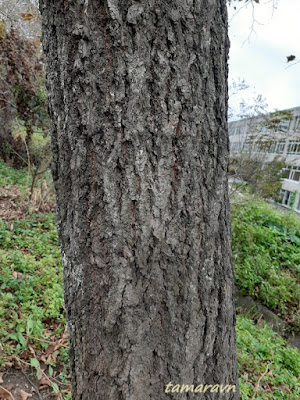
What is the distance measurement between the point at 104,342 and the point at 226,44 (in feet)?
3.42

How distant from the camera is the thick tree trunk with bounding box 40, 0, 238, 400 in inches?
33.2

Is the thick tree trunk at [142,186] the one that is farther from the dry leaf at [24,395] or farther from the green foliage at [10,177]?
the green foliage at [10,177]

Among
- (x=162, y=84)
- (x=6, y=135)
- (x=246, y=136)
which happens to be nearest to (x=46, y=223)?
(x=162, y=84)

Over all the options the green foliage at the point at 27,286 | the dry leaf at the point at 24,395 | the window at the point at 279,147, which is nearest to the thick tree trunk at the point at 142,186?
the dry leaf at the point at 24,395

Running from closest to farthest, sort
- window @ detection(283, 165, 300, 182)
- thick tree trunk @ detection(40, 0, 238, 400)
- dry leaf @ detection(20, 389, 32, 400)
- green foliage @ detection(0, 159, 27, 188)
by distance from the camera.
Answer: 1. thick tree trunk @ detection(40, 0, 238, 400)
2. dry leaf @ detection(20, 389, 32, 400)
3. green foliage @ detection(0, 159, 27, 188)
4. window @ detection(283, 165, 300, 182)


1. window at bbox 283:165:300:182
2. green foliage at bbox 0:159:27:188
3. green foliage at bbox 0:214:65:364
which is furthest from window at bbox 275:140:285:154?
green foliage at bbox 0:214:65:364

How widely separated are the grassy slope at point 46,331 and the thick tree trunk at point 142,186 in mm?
1338

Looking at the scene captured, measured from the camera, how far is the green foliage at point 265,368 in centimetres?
235

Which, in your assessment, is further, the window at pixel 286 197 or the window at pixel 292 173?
the window at pixel 286 197

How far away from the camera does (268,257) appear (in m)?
5.19

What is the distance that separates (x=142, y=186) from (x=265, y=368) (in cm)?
258

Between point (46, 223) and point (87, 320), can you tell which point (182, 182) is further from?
point (46, 223)

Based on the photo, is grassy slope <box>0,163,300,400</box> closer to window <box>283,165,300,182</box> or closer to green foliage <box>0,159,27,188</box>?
green foliage <box>0,159,27,188</box>

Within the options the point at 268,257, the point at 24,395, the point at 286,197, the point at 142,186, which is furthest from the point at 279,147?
the point at 142,186
